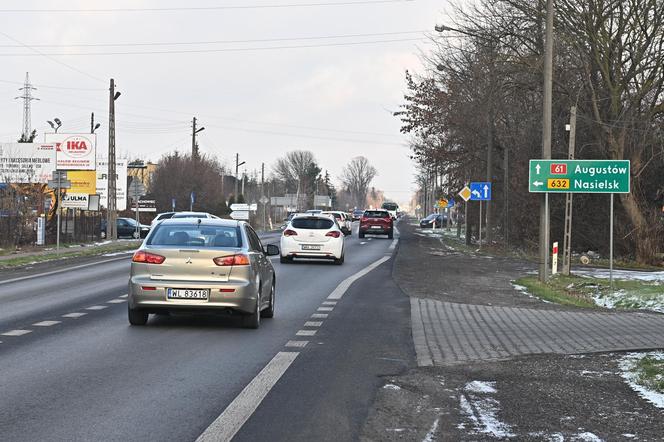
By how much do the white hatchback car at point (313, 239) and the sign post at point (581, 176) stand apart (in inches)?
300

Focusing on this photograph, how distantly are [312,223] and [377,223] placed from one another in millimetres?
25989

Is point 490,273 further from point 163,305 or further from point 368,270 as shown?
point 163,305

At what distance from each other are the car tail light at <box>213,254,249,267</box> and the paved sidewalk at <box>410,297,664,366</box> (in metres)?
2.48

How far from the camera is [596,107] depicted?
3162 centimetres

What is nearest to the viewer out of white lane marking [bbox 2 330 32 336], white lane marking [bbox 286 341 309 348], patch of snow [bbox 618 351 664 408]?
patch of snow [bbox 618 351 664 408]

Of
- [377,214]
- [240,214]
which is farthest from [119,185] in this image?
[377,214]

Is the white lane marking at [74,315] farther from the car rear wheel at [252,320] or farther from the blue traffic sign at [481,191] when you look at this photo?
the blue traffic sign at [481,191]

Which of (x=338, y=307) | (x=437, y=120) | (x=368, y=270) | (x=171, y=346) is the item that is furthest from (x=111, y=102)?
(x=171, y=346)

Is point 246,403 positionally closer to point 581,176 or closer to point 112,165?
point 581,176

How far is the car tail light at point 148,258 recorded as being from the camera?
11.6 metres

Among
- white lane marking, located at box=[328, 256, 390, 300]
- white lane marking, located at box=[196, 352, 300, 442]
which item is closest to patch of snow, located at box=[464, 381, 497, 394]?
white lane marking, located at box=[196, 352, 300, 442]

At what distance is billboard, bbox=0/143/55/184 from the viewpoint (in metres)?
44.6

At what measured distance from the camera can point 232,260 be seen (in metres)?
11.7

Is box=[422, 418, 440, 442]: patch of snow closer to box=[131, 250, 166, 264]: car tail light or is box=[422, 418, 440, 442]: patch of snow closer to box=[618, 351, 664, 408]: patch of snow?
box=[618, 351, 664, 408]: patch of snow
